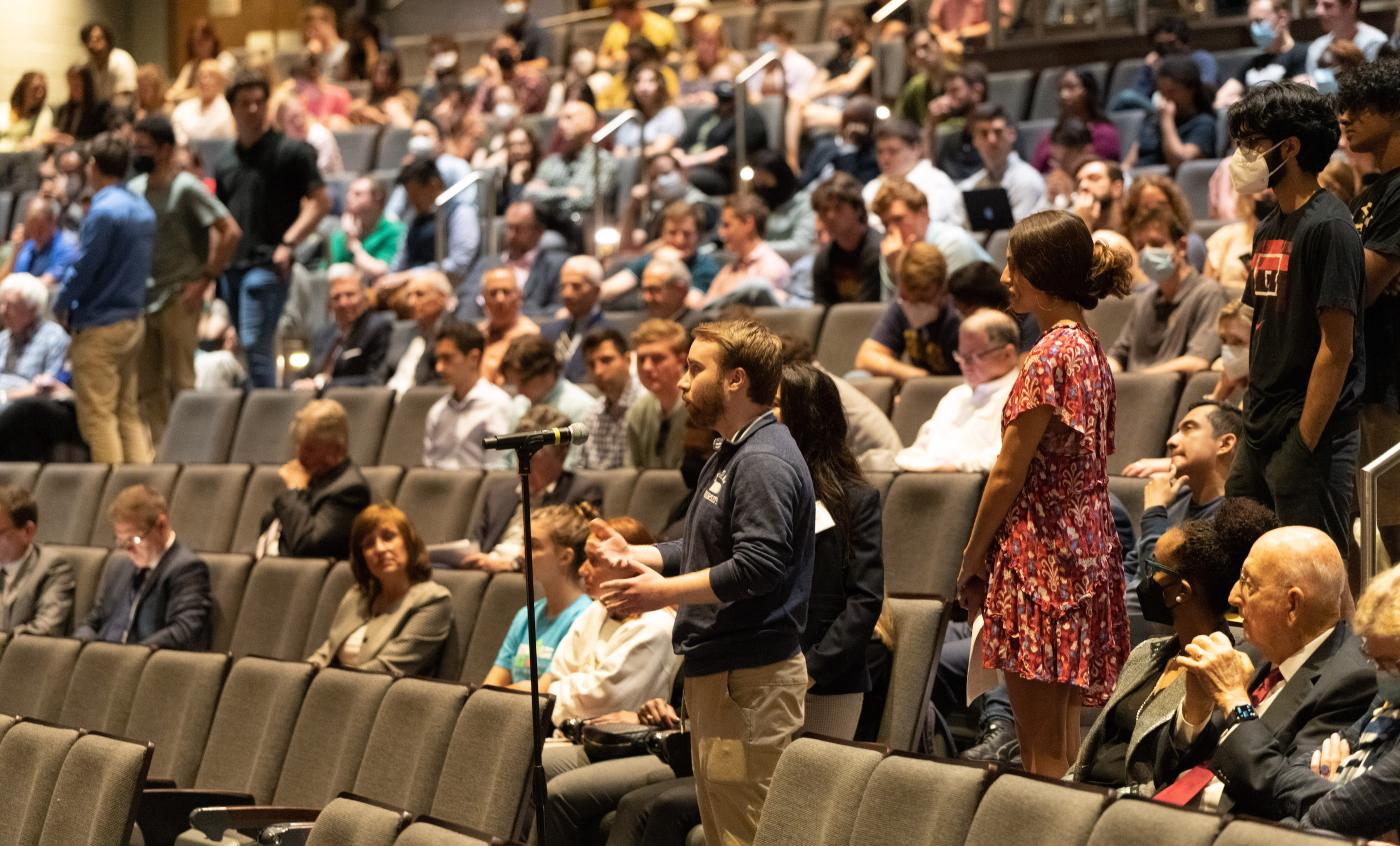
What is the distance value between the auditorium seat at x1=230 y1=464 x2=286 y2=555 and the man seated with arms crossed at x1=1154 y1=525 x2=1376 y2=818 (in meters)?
3.86

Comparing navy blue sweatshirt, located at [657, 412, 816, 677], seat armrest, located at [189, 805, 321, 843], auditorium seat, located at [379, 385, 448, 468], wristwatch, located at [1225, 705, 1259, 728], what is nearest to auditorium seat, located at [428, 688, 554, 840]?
seat armrest, located at [189, 805, 321, 843]

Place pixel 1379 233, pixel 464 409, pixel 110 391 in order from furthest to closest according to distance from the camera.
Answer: pixel 110 391 < pixel 464 409 < pixel 1379 233

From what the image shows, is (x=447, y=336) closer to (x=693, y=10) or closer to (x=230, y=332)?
(x=230, y=332)

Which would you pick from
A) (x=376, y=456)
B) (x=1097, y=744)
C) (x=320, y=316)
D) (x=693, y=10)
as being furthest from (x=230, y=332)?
(x=1097, y=744)

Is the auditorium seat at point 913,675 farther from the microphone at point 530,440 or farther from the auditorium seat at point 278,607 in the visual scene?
the auditorium seat at point 278,607

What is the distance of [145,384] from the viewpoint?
23.5ft

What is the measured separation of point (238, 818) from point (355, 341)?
3.81m

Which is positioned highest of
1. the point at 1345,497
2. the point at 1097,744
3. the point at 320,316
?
the point at 1345,497

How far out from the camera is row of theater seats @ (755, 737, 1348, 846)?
211 centimetres

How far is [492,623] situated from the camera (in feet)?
14.8

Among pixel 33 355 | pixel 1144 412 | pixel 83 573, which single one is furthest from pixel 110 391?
pixel 1144 412

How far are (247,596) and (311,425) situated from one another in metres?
Answer: 0.53

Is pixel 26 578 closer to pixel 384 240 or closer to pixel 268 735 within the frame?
pixel 268 735

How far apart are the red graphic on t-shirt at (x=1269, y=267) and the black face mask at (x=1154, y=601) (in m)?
0.53
